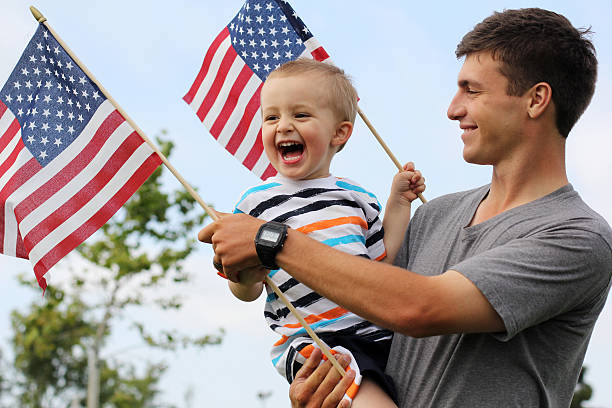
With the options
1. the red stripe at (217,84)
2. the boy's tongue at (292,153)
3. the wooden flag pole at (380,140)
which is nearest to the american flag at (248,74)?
the red stripe at (217,84)

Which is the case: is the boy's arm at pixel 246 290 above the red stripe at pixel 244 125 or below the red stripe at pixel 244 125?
below

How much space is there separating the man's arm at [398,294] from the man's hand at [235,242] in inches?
8.1

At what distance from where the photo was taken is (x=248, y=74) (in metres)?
5.05

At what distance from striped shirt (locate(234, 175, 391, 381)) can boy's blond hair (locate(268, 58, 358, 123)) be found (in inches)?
14.2

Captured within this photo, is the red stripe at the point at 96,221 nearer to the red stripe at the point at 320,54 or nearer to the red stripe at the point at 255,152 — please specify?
the red stripe at the point at 255,152

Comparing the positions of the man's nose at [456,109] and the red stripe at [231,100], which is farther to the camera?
the red stripe at [231,100]

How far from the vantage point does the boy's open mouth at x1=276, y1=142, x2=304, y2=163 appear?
3.62 meters

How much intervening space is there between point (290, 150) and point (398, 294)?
1181 mm

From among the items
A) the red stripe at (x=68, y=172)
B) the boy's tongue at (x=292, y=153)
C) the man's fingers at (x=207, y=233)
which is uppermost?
the red stripe at (x=68, y=172)

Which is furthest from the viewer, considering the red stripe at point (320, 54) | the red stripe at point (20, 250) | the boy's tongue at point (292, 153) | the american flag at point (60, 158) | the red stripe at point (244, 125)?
the red stripe at point (244, 125)

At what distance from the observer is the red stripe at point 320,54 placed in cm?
493

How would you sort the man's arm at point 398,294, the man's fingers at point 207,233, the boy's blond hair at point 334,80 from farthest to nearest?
1. the boy's blond hair at point 334,80
2. the man's fingers at point 207,233
3. the man's arm at point 398,294

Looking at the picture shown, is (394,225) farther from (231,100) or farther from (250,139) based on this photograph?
(231,100)

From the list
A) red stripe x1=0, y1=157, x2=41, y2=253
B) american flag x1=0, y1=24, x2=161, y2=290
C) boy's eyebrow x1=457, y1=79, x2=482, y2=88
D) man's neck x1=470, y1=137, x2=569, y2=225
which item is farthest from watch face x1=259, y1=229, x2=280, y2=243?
red stripe x1=0, y1=157, x2=41, y2=253
